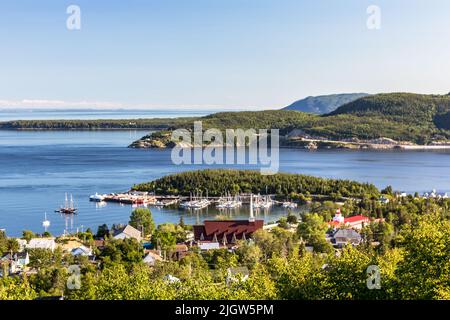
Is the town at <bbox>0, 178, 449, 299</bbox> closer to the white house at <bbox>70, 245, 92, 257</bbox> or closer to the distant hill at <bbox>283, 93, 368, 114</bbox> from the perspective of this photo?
the white house at <bbox>70, 245, 92, 257</bbox>

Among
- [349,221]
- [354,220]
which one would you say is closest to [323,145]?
[354,220]

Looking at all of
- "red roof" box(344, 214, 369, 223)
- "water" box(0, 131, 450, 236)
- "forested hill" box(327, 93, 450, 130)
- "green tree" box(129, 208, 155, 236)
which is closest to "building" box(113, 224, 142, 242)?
"green tree" box(129, 208, 155, 236)

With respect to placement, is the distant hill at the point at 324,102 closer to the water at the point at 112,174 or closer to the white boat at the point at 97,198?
the water at the point at 112,174

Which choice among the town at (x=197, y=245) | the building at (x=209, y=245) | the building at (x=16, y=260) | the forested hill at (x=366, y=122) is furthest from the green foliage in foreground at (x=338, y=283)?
the forested hill at (x=366, y=122)

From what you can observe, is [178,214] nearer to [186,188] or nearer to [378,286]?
[186,188]
